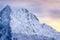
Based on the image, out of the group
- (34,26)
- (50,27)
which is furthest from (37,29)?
(50,27)

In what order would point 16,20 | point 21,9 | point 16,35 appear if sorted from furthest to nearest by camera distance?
point 21,9
point 16,20
point 16,35

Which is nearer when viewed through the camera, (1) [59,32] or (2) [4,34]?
(2) [4,34]

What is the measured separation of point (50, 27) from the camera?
42.6 metres

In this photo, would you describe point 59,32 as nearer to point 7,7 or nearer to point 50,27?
point 50,27

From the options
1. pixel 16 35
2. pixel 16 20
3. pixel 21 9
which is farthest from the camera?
pixel 21 9

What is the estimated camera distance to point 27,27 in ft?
127

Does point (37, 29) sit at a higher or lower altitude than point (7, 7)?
lower

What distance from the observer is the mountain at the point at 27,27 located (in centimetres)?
3681

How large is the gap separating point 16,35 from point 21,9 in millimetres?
6156

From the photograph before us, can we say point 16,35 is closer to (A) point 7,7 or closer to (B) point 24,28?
(B) point 24,28

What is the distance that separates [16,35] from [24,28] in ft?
7.92

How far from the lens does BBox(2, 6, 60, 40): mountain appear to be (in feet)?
121

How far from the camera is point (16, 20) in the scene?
127 ft

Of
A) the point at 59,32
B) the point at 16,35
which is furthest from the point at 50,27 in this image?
the point at 16,35
